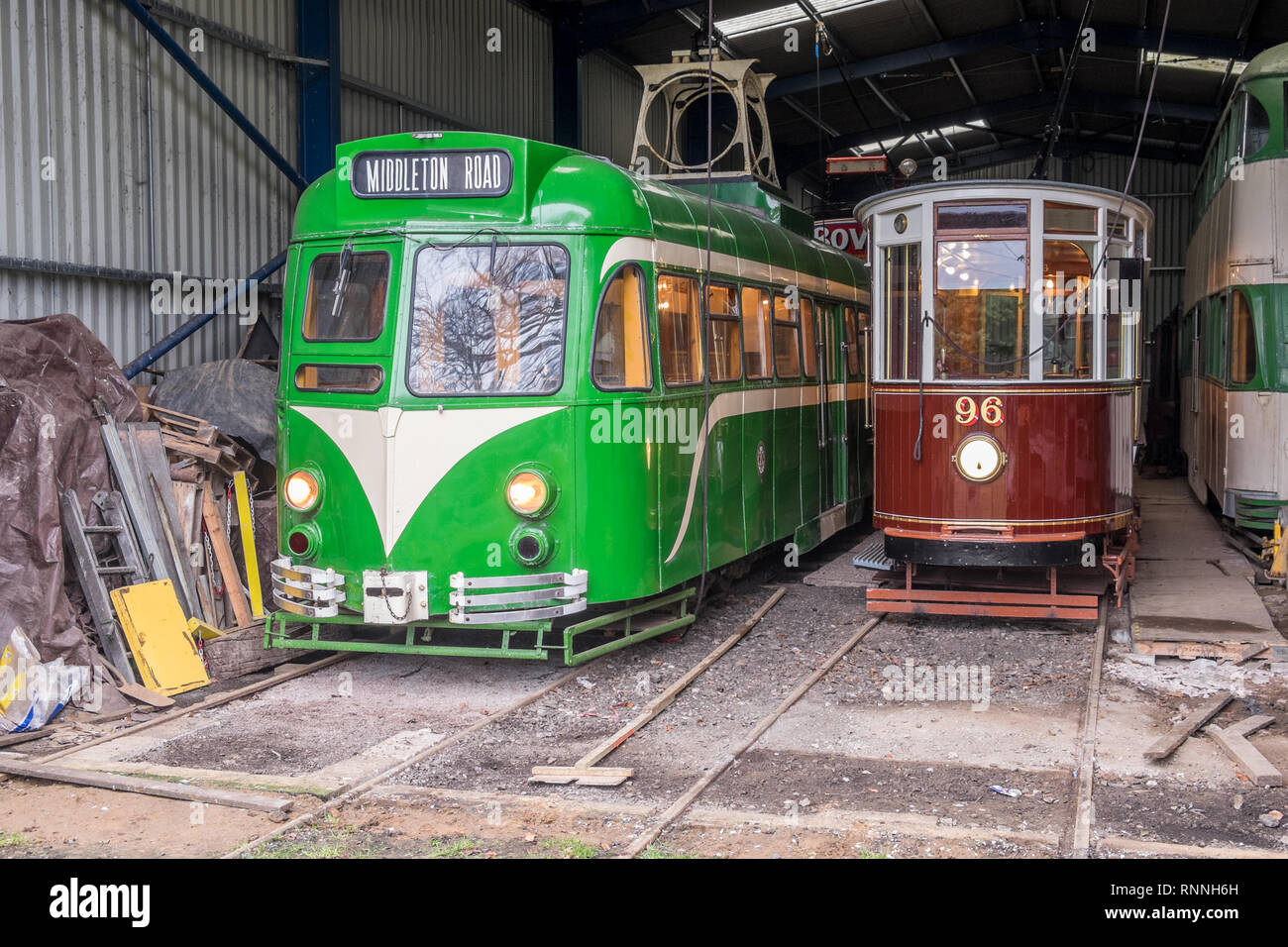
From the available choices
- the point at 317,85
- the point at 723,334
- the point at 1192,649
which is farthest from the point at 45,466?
the point at 1192,649

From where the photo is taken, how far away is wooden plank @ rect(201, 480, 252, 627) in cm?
945

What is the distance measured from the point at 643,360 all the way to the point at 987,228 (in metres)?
2.86

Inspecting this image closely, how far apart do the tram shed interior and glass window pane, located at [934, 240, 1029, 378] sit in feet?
0.08

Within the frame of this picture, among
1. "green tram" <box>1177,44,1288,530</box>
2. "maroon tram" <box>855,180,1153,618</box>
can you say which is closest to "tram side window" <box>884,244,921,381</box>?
"maroon tram" <box>855,180,1153,618</box>

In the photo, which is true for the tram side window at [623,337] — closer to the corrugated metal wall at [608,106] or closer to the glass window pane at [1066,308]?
the glass window pane at [1066,308]

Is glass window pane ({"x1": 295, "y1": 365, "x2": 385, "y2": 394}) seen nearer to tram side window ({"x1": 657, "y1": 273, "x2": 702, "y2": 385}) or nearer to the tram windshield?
the tram windshield

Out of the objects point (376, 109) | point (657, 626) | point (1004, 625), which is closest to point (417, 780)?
point (657, 626)

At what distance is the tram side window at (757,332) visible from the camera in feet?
33.9

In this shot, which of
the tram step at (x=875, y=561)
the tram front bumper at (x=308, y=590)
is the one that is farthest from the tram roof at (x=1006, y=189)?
the tram front bumper at (x=308, y=590)

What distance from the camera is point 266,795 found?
601 centimetres

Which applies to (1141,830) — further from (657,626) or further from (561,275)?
(561,275)

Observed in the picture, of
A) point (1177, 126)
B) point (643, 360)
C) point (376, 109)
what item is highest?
point (1177, 126)

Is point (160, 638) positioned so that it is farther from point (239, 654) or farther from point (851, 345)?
point (851, 345)

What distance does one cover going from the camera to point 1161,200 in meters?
31.9
